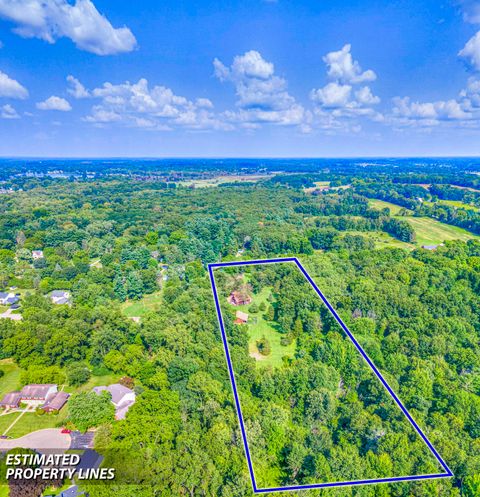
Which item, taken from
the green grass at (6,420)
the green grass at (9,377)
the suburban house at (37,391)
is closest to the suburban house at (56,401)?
the suburban house at (37,391)

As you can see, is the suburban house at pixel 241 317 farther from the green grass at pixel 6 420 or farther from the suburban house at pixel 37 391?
the green grass at pixel 6 420

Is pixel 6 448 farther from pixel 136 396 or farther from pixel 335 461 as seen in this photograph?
pixel 335 461

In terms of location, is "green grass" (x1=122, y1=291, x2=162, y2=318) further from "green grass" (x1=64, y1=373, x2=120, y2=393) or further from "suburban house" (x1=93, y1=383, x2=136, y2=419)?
"suburban house" (x1=93, y1=383, x2=136, y2=419)

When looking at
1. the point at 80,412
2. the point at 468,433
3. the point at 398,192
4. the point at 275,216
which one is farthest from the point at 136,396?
the point at 398,192

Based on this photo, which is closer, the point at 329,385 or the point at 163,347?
the point at 329,385

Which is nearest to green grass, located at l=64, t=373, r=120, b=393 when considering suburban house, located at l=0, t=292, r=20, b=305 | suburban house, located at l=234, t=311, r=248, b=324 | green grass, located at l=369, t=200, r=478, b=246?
suburban house, located at l=234, t=311, r=248, b=324
